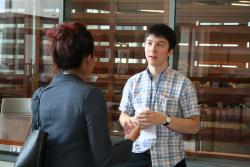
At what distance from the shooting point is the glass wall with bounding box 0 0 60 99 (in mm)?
5633

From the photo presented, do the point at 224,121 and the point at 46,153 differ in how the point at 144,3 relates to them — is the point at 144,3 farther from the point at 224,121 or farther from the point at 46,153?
the point at 46,153

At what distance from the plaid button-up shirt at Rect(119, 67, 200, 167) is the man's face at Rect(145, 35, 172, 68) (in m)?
0.07

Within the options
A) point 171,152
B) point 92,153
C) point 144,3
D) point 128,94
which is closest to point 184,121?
point 171,152

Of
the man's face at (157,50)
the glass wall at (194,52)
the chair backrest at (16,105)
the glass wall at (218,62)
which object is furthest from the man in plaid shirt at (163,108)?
the glass wall at (218,62)

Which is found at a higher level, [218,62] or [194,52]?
[194,52]

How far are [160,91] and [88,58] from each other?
0.64 m

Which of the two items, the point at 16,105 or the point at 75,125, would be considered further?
the point at 16,105

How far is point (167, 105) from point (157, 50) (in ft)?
0.91

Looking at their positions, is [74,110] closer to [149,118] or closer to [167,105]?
[149,118]

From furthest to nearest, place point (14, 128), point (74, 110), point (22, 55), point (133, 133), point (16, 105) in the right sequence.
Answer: point (22, 55) < point (16, 105) < point (14, 128) < point (133, 133) < point (74, 110)

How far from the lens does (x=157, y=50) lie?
2172 mm

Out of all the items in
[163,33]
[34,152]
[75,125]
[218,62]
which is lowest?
[34,152]

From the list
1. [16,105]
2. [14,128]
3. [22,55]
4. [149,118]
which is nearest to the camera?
[149,118]

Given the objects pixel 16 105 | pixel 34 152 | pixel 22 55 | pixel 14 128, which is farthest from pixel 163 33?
pixel 22 55
